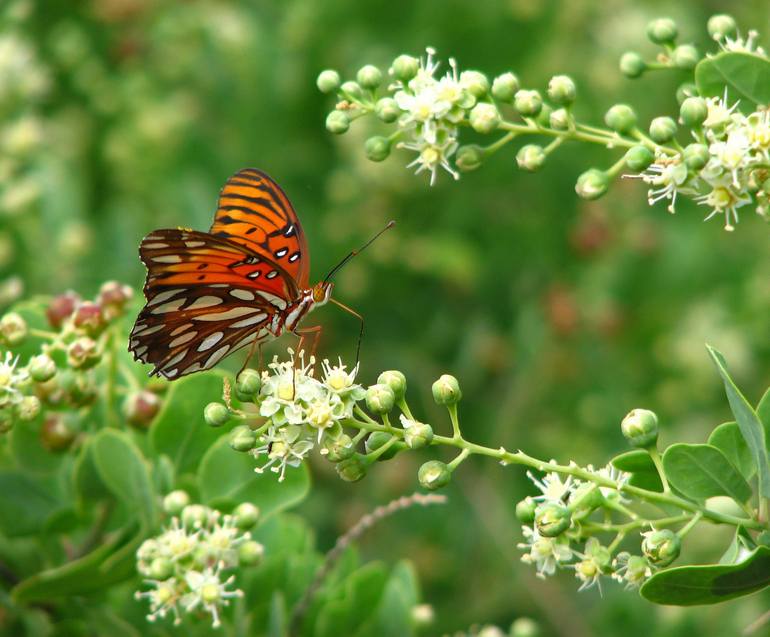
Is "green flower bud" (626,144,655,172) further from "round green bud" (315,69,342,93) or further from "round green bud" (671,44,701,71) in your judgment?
"round green bud" (315,69,342,93)

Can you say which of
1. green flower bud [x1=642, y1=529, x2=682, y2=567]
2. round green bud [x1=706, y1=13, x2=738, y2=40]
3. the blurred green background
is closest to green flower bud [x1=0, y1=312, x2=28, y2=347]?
green flower bud [x1=642, y1=529, x2=682, y2=567]

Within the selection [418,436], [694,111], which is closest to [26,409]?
[418,436]

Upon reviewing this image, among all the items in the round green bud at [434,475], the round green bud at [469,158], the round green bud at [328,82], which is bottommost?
the round green bud at [434,475]

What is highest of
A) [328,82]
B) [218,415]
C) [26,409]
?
[328,82]

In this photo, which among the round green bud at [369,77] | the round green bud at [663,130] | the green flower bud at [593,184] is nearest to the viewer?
the round green bud at [663,130]

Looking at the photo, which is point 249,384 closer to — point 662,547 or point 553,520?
point 553,520

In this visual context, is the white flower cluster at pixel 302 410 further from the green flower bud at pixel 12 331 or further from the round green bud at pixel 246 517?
the green flower bud at pixel 12 331

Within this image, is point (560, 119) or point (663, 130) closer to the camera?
point (663, 130)

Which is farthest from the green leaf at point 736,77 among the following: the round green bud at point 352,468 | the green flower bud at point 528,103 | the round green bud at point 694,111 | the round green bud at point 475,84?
the round green bud at point 352,468
